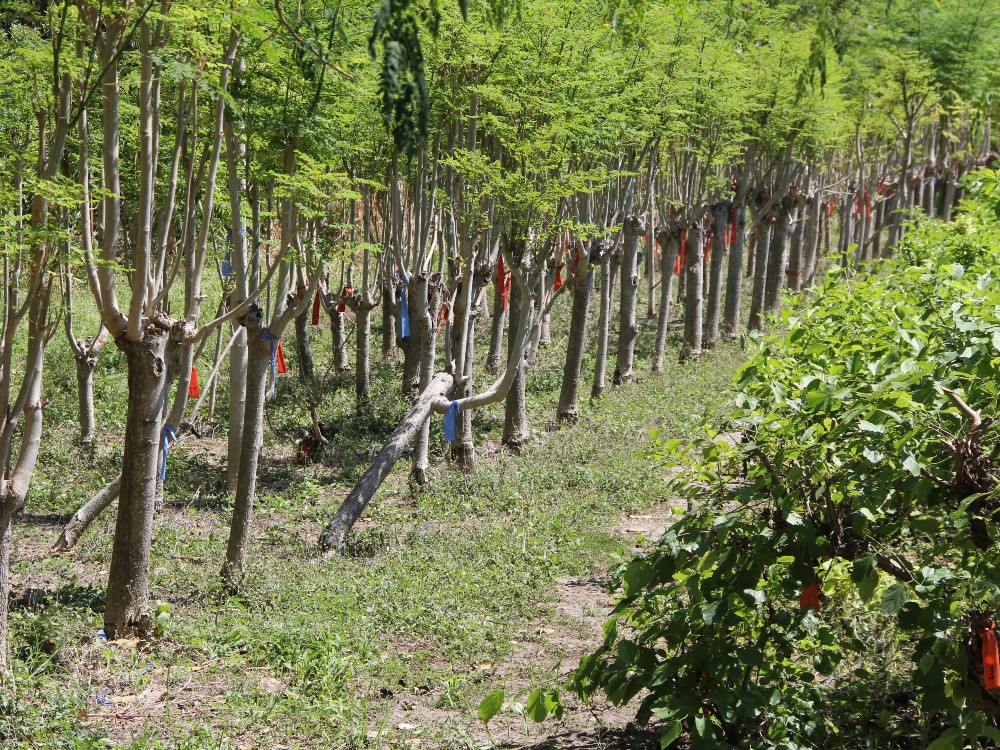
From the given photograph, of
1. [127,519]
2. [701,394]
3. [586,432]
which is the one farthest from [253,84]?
[701,394]

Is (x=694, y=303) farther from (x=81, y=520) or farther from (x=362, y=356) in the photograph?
(x=81, y=520)

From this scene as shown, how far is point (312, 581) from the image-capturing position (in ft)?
28.9

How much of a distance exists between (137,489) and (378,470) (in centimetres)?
397

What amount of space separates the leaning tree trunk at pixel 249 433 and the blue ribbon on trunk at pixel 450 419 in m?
2.92

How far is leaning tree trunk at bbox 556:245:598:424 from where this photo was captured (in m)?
15.9

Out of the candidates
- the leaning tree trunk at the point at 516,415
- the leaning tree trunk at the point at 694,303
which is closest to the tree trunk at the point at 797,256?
the leaning tree trunk at the point at 694,303

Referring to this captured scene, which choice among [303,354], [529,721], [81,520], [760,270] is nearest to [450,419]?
[81,520]

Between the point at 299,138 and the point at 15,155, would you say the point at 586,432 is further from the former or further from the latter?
the point at 15,155

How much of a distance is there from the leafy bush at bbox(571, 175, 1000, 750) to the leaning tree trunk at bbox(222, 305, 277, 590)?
15.9 ft

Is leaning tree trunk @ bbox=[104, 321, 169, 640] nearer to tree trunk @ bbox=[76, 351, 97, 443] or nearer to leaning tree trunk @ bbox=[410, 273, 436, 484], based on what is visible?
leaning tree trunk @ bbox=[410, 273, 436, 484]

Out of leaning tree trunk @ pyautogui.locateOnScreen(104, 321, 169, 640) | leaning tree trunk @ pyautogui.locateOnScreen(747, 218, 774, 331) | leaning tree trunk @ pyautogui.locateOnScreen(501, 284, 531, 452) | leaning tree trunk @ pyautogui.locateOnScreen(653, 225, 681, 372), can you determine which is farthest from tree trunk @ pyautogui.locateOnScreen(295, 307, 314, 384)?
leaning tree trunk @ pyautogui.locateOnScreen(747, 218, 774, 331)

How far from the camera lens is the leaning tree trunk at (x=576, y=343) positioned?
15914mm

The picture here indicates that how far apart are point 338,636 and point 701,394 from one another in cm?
1081

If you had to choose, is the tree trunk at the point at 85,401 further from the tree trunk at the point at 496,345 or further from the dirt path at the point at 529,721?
the dirt path at the point at 529,721
